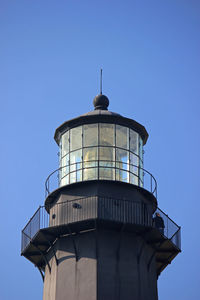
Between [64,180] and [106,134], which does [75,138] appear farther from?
[64,180]

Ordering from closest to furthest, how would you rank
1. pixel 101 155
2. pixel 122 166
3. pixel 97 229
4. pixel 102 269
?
pixel 102 269 → pixel 97 229 → pixel 101 155 → pixel 122 166

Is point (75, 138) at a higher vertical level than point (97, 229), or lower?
higher

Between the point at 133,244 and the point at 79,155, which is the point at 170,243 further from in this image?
the point at 79,155

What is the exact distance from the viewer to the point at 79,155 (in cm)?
2872

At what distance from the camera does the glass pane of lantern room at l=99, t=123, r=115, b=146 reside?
94.2 ft

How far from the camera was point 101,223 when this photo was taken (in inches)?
1049

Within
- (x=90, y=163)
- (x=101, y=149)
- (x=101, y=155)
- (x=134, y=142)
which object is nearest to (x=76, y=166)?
(x=90, y=163)

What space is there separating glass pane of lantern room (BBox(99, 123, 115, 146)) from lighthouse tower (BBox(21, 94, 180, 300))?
0.15ft

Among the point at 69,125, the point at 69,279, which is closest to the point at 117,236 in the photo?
the point at 69,279

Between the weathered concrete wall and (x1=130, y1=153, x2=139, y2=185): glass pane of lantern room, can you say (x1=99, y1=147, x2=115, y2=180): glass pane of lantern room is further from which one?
the weathered concrete wall

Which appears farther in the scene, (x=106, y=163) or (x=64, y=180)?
(x=64, y=180)

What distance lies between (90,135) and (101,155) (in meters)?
1.12

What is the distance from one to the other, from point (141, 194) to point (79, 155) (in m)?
3.23

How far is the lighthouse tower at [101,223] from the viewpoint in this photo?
26516 millimetres
